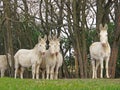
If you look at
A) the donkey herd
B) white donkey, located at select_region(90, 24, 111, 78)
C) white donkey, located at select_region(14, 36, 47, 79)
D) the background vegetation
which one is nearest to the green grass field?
white donkey, located at select_region(90, 24, 111, 78)

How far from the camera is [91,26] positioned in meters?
31.8

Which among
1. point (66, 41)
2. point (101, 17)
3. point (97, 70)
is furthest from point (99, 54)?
point (66, 41)

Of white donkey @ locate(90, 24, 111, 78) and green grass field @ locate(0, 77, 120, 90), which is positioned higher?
white donkey @ locate(90, 24, 111, 78)

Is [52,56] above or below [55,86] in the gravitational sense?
above

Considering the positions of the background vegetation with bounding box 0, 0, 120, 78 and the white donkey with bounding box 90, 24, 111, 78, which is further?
the background vegetation with bounding box 0, 0, 120, 78

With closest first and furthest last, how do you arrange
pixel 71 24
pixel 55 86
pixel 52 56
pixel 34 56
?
pixel 55 86 → pixel 52 56 → pixel 34 56 → pixel 71 24

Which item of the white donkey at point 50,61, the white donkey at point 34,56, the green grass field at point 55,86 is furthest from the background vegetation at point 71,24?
the green grass field at point 55,86

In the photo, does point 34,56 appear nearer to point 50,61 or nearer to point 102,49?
point 50,61

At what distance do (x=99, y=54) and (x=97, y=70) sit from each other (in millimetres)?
2860

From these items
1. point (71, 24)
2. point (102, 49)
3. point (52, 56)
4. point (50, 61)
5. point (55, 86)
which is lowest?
point (55, 86)

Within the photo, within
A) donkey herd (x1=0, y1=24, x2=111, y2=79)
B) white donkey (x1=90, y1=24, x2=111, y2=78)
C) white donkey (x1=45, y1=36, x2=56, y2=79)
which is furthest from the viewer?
white donkey (x1=45, y1=36, x2=56, y2=79)

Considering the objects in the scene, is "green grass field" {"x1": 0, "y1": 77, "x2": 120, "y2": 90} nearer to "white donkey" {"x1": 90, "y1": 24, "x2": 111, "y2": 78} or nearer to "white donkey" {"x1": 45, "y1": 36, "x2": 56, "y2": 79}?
"white donkey" {"x1": 90, "y1": 24, "x2": 111, "y2": 78}

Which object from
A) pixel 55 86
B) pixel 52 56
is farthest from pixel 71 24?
pixel 55 86

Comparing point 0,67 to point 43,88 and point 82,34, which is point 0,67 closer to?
point 82,34
